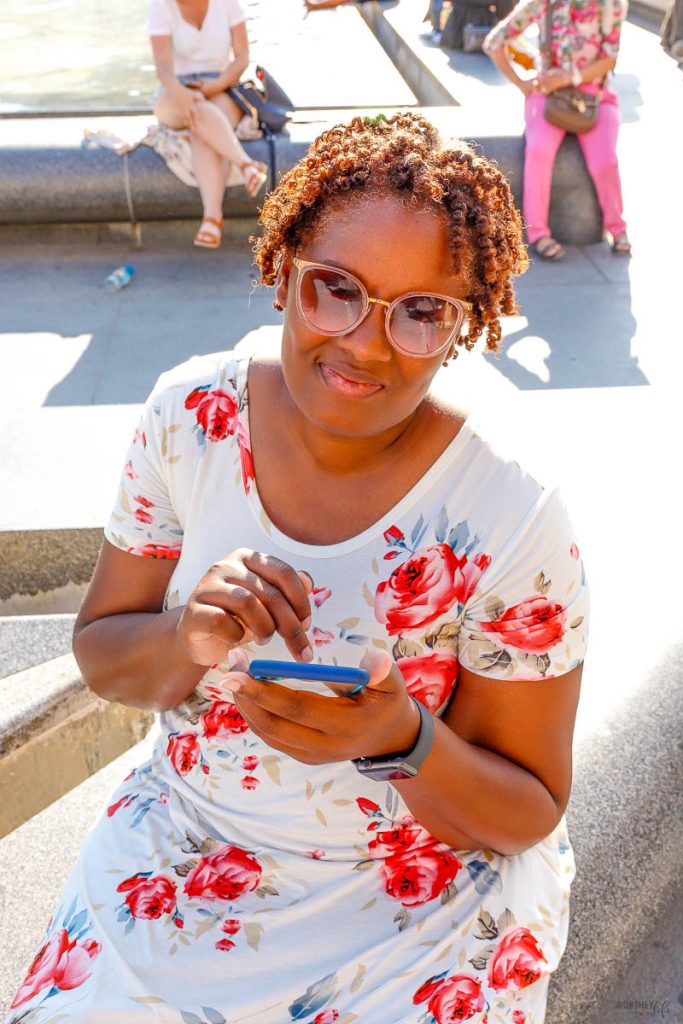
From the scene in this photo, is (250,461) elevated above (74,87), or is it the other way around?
(250,461)

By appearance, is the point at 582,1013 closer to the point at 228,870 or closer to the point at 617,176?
the point at 228,870

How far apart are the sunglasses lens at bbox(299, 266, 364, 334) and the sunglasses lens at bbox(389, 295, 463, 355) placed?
2.7 inches

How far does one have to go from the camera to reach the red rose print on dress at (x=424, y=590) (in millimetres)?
1876

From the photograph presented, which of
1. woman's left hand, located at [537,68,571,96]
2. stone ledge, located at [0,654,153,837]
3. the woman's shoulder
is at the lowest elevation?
stone ledge, located at [0,654,153,837]

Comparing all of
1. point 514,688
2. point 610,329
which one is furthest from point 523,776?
point 610,329

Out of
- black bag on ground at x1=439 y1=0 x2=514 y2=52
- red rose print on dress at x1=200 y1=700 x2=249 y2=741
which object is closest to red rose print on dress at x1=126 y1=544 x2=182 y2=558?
red rose print on dress at x1=200 y1=700 x2=249 y2=741

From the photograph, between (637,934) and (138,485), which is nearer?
(138,485)

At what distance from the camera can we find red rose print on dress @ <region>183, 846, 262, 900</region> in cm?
188

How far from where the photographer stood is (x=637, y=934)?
2309mm

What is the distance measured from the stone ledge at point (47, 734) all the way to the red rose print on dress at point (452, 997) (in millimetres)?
1447

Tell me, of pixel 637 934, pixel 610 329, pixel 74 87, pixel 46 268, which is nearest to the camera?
pixel 637 934

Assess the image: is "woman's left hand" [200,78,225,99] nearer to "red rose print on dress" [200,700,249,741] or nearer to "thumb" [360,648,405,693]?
"red rose print on dress" [200,700,249,741]

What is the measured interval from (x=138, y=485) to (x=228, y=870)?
76cm

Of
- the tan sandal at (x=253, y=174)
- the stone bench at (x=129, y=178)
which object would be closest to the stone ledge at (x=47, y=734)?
the tan sandal at (x=253, y=174)
